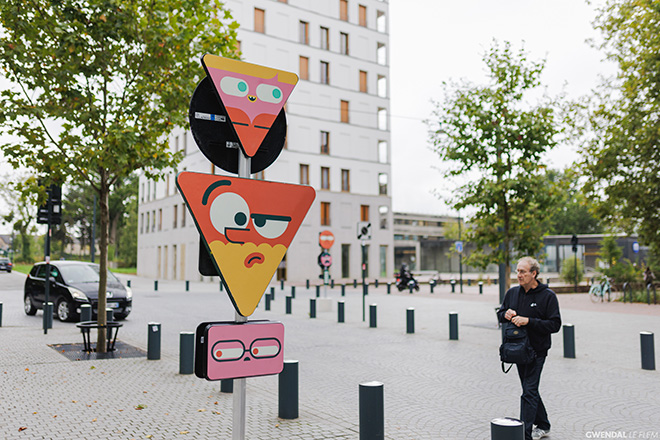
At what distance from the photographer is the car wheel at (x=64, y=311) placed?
1480 centimetres

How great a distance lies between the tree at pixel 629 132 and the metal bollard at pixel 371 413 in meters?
16.0

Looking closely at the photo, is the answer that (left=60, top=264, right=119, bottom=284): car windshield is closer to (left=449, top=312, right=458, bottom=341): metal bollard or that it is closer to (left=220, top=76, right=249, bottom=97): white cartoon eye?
(left=449, top=312, right=458, bottom=341): metal bollard

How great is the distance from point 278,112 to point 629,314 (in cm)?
1878

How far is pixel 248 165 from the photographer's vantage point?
3414 mm

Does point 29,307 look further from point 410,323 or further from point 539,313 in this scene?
point 539,313

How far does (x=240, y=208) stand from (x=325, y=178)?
4211 centimetres

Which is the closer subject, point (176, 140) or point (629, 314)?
point (629, 314)

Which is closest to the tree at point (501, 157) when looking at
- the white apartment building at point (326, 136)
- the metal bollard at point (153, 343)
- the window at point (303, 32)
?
the metal bollard at point (153, 343)

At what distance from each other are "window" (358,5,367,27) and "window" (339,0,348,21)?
1.43 metres

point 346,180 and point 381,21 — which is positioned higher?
point 381,21

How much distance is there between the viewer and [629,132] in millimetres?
18547

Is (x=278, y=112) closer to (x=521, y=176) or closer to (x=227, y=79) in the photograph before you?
(x=227, y=79)

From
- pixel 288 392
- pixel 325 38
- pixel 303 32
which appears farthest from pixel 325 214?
pixel 288 392

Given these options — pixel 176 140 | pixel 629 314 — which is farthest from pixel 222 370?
pixel 176 140
